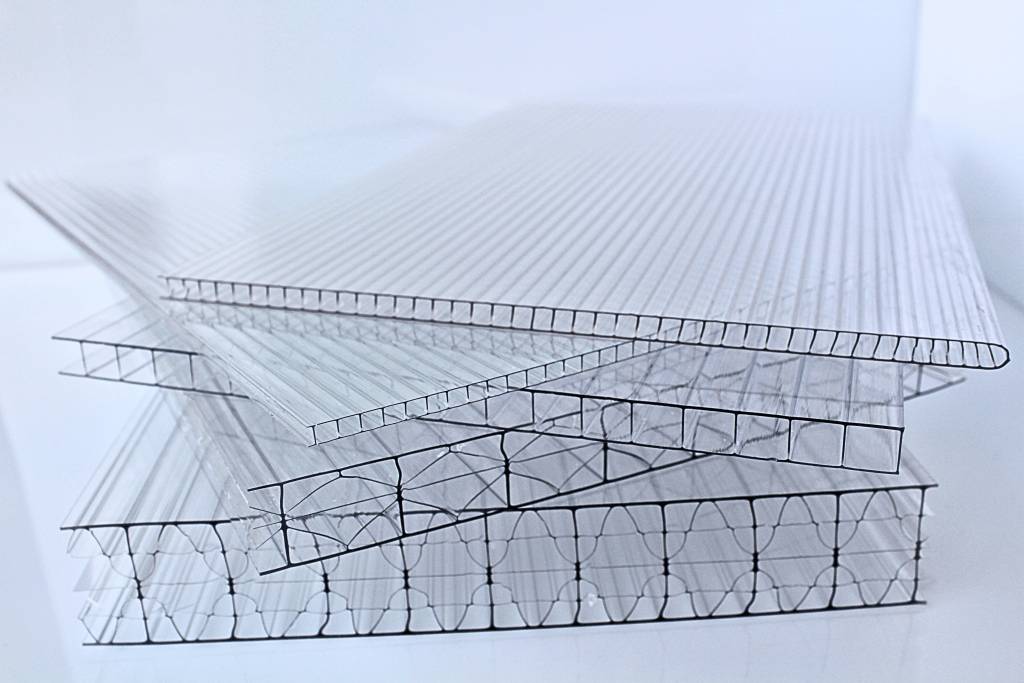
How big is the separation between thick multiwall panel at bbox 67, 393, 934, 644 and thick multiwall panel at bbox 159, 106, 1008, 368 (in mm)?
250

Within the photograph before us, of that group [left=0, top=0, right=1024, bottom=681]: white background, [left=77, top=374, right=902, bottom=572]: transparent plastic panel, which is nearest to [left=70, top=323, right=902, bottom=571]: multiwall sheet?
[left=77, top=374, right=902, bottom=572]: transparent plastic panel

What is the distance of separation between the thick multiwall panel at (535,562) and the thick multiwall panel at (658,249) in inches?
9.9

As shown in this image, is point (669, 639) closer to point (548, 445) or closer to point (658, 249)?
point (548, 445)

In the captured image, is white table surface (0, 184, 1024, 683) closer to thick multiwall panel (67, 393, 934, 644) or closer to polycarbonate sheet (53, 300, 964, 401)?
thick multiwall panel (67, 393, 934, 644)

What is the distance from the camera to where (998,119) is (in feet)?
10.5

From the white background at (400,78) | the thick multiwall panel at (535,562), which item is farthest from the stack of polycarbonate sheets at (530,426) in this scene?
the white background at (400,78)

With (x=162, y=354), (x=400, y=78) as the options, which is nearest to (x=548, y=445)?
(x=162, y=354)

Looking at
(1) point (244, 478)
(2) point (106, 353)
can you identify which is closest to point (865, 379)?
(1) point (244, 478)

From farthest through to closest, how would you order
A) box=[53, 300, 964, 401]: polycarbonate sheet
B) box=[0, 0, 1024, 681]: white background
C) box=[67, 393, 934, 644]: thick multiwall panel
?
box=[0, 0, 1024, 681]: white background → box=[53, 300, 964, 401]: polycarbonate sheet → box=[67, 393, 934, 644]: thick multiwall panel

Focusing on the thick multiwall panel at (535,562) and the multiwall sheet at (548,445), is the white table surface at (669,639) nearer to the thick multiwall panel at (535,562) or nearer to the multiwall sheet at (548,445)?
the thick multiwall panel at (535,562)

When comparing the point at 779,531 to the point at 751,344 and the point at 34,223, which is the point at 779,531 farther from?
the point at 34,223

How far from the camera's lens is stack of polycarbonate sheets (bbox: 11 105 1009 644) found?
5.47 ft

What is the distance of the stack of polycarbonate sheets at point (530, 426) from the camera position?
1667mm

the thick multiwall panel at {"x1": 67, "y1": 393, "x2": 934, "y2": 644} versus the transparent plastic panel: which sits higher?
the transparent plastic panel
